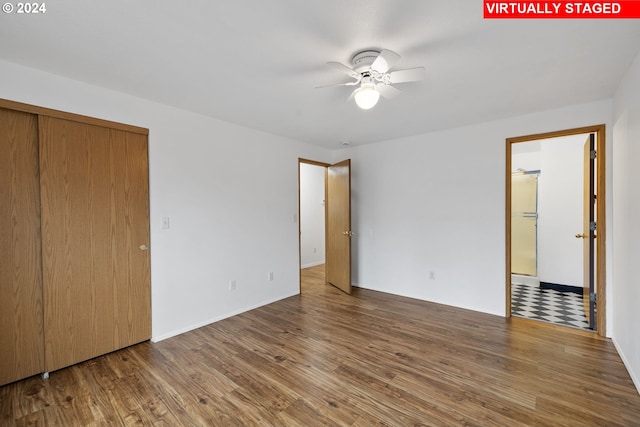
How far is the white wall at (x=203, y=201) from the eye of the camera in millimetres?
2520

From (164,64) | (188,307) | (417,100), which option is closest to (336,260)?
(188,307)

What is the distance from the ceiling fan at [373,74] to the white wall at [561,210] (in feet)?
12.7

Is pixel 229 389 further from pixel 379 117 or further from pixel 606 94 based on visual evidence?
pixel 606 94

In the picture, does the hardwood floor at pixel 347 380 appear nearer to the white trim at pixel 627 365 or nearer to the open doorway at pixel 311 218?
the white trim at pixel 627 365

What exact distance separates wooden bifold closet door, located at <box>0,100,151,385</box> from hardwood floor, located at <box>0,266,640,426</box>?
238 millimetres

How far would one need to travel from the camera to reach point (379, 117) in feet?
10.9

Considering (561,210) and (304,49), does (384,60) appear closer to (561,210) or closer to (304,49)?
(304,49)

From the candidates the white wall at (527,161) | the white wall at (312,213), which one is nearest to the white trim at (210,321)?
the white wall at (312,213)

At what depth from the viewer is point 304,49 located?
1895mm

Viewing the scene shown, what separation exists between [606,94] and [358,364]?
341 cm

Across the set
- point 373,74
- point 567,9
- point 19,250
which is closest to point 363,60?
point 373,74

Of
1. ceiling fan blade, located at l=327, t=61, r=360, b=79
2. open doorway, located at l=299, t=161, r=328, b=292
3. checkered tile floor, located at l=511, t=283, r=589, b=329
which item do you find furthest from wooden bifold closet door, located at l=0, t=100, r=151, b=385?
checkered tile floor, located at l=511, t=283, r=589, b=329

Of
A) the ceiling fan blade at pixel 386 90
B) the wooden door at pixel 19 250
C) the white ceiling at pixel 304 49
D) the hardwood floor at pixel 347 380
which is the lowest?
the hardwood floor at pixel 347 380

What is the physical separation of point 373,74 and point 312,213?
4959mm
